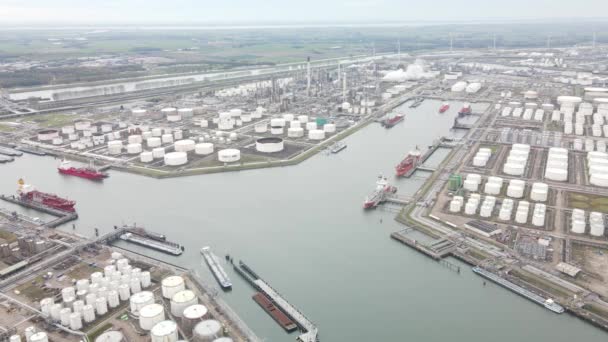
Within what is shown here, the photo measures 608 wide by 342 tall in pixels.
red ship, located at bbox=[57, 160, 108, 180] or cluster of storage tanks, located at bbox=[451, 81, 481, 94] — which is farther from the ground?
cluster of storage tanks, located at bbox=[451, 81, 481, 94]

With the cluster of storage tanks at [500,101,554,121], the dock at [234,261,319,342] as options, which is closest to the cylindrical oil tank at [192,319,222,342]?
the dock at [234,261,319,342]

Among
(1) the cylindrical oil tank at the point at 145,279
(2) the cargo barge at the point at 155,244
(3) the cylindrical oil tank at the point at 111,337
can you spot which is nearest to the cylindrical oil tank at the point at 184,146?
(2) the cargo barge at the point at 155,244

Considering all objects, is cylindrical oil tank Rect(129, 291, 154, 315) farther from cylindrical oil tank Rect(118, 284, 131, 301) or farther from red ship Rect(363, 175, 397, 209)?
red ship Rect(363, 175, 397, 209)

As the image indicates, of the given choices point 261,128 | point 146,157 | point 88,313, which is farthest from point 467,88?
point 88,313

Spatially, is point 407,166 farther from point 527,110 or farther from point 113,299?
point 527,110

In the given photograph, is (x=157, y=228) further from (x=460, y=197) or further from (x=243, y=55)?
(x=243, y=55)

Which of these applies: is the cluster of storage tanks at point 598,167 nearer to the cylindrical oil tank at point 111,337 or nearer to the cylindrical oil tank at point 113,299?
the cylindrical oil tank at point 113,299

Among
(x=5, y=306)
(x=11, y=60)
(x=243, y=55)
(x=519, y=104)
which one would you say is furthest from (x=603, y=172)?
(x=11, y=60)
